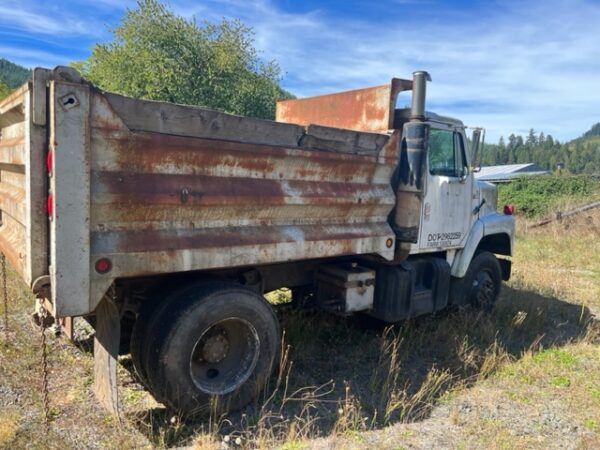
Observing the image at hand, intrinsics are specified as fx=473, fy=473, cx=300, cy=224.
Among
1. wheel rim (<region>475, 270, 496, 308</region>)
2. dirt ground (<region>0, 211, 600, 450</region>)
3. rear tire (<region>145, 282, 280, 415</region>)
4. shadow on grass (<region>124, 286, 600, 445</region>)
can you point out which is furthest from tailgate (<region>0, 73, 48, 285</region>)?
wheel rim (<region>475, 270, 496, 308</region>)

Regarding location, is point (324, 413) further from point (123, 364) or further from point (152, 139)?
point (152, 139)

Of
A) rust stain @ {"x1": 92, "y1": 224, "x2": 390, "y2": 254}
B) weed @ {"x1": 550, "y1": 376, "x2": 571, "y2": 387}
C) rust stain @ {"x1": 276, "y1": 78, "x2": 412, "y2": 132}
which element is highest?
rust stain @ {"x1": 276, "y1": 78, "x2": 412, "y2": 132}

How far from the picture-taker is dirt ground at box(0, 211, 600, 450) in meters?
3.28

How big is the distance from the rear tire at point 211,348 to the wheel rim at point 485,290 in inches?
134

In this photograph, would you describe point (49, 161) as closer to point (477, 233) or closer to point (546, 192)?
point (477, 233)

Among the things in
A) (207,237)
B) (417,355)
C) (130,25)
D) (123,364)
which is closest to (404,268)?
(417,355)

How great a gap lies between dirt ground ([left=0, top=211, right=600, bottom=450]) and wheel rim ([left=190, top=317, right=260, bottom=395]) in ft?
0.86

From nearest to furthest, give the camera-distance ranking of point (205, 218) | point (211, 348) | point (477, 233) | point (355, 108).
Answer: point (205, 218), point (211, 348), point (355, 108), point (477, 233)

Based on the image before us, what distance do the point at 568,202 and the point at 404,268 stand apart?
1748 cm

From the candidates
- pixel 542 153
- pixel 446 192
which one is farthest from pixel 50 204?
pixel 542 153

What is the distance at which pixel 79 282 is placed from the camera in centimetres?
280

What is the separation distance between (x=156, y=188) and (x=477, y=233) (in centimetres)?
413

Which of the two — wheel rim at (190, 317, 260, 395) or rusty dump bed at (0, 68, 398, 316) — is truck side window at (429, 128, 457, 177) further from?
wheel rim at (190, 317, 260, 395)

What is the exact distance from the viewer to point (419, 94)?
15.1ft
